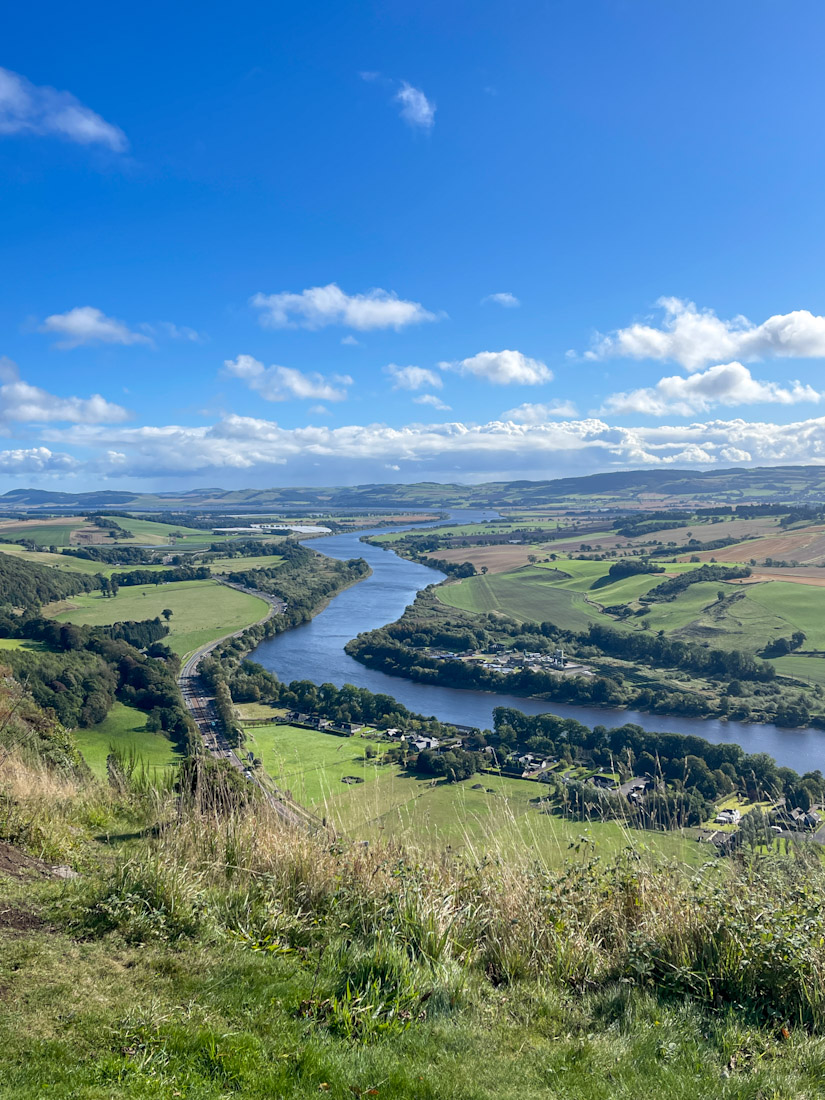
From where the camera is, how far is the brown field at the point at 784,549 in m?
83.4

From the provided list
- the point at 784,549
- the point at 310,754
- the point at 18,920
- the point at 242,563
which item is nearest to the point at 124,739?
the point at 310,754

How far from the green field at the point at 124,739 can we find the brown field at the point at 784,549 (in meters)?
72.4

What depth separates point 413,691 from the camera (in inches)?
2121

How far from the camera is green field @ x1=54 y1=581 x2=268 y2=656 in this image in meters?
69.6

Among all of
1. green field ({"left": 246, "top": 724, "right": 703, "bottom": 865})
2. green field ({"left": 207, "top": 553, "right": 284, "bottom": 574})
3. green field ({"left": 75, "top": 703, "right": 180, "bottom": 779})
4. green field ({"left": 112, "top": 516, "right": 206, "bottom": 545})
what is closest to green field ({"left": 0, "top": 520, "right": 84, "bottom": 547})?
green field ({"left": 112, "top": 516, "right": 206, "bottom": 545})

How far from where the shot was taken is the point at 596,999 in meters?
5.05

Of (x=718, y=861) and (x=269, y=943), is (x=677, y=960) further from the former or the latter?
(x=269, y=943)

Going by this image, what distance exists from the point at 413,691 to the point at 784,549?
206 ft

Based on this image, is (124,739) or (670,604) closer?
(124,739)

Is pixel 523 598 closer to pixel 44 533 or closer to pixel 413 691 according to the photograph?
pixel 413 691

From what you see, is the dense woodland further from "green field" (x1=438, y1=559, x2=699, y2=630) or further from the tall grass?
the tall grass

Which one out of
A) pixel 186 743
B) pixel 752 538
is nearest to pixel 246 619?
pixel 186 743

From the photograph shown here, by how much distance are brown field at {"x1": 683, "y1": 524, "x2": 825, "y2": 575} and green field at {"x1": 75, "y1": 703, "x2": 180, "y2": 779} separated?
237 ft

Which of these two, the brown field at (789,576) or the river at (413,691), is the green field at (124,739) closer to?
the river at (413,691)
